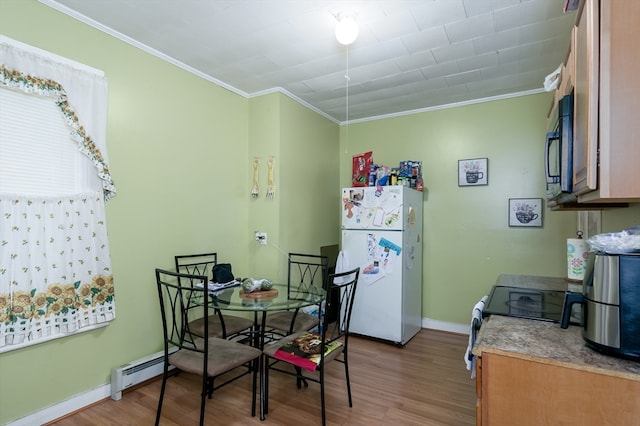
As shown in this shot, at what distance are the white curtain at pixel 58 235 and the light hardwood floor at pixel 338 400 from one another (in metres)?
0.62

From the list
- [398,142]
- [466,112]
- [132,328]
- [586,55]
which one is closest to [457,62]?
[466,112]

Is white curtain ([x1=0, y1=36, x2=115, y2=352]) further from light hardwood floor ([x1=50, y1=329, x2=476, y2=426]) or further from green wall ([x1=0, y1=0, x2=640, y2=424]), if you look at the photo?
light hardwood floor ([x1=50, y1=329, x2=476, y2=426])

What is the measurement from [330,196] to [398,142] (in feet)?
3.52

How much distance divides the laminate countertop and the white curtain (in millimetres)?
2297

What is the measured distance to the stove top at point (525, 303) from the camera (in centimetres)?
164

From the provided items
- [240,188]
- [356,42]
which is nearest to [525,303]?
[356,42]

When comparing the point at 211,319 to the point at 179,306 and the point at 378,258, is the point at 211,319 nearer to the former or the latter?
the point at 179,306

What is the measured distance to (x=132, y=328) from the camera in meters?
2.43

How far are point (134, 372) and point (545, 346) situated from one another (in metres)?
2.54

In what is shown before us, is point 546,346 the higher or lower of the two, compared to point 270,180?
lower

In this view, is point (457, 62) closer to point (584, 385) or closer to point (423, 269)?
point (423, 269)

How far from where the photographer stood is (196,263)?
2895 millimetres

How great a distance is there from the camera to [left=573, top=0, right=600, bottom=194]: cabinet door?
1.04 m

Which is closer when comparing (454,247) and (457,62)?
(457,62)
